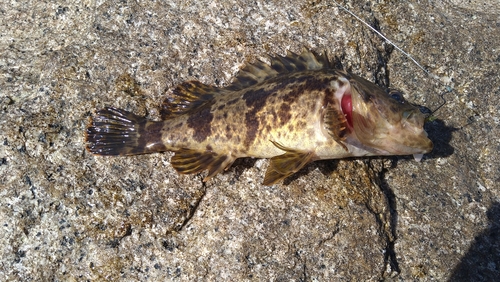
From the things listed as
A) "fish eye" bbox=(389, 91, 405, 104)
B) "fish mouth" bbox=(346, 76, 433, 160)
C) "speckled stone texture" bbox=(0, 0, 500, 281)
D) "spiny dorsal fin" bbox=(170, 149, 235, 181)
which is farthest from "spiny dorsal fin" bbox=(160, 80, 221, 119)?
"fish eye" bbox=(389, 91, 405, 104)

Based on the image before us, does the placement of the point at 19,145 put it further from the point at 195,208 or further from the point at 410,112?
the point at 410,112

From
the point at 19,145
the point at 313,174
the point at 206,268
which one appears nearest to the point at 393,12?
the point at 313,174

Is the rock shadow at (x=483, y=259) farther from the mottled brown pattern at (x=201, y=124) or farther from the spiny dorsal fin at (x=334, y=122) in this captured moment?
the mottled brown pattern at (x=201, y=124)

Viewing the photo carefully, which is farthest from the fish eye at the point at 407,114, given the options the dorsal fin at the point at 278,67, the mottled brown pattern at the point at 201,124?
the mottled brown pattern at the point at 201,124

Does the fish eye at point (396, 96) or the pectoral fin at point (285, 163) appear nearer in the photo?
the pectoral fin at point (285, 163)

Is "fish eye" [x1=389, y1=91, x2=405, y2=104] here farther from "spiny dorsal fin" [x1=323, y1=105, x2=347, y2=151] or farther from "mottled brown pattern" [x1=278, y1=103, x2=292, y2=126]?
"mottled brown pattern" [x1=278, y1=103, x2=292, y2=126]

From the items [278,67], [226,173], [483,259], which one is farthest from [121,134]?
[483,259]
